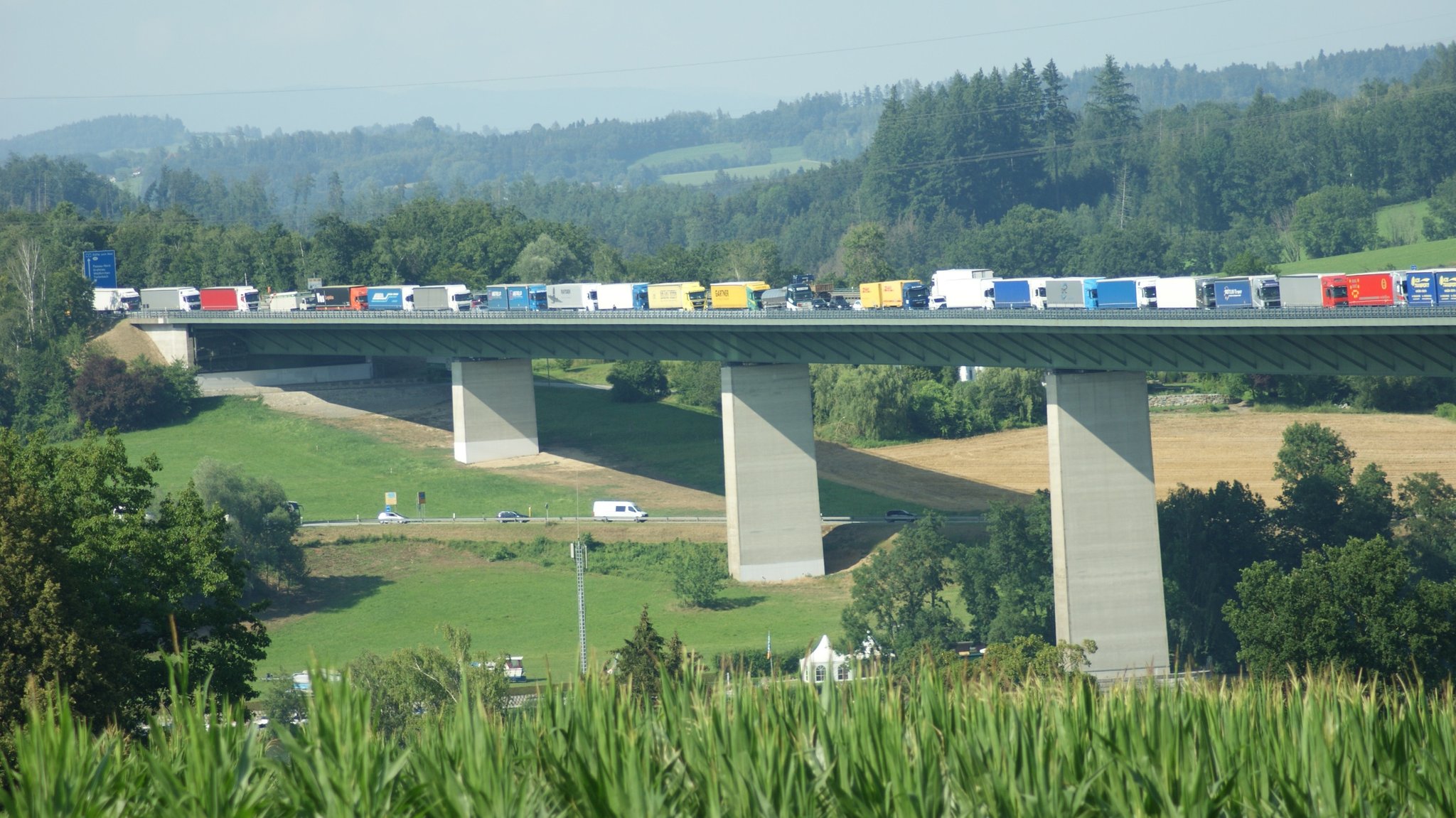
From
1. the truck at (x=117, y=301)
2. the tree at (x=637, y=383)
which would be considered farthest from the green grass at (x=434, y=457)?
the truck at (x=117, y=301)

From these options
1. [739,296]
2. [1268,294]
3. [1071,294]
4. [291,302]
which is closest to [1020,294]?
[1071,294]

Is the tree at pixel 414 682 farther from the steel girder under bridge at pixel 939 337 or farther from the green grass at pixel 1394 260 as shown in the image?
the green grass at pixel 1394 260


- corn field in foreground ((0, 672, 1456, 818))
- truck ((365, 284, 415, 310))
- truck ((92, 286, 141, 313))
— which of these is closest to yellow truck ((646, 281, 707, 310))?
truck ((365, 284, 415, 310))

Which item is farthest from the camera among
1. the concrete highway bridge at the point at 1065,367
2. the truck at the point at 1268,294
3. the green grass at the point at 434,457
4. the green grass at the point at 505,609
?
the green grass at the point at 434,457

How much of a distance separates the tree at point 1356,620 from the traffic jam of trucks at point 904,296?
43.3 ft

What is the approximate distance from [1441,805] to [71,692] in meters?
29.0

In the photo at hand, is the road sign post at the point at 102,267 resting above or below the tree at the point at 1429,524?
above

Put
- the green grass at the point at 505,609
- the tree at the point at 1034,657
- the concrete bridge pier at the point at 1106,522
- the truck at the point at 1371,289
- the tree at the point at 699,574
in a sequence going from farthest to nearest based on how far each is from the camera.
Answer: the tree at the point at 699,574, the green grass at the point at 505,609, the concrete bridge pier at the point at 1106,522, the truck at the point at 1371,289, the tree at the point at 1034,657

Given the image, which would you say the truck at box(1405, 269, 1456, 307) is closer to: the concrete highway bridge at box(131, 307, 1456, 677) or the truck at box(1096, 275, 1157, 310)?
the concrete highway bridge at box(131, 307, 1456, 677)

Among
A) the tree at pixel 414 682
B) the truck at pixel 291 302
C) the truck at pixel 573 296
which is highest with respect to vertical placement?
the truck at pixel 291 302

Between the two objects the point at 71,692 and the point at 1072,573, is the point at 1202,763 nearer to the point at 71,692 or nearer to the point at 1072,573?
the point at 71,692

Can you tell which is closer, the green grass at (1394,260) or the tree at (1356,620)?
the tree at (1356,620)

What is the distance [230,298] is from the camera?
142000mm

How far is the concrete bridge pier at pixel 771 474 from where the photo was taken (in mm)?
90625
